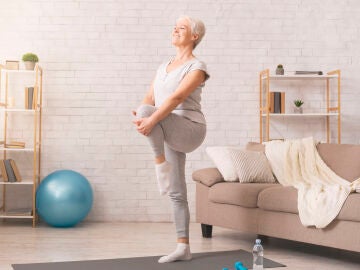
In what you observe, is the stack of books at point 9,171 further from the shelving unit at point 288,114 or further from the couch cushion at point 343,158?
the couch cushion at point 343,158

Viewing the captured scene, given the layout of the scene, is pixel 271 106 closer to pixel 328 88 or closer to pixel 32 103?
pixel 328 88

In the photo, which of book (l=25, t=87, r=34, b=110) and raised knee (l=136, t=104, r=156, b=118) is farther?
book (l=25, t=87, r=34, b=110)

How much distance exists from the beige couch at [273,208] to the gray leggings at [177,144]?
2.60 ft

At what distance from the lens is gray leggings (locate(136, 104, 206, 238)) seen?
11.3 ft

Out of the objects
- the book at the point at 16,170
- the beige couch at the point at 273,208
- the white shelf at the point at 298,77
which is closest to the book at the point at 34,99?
the book at the point at 16,170

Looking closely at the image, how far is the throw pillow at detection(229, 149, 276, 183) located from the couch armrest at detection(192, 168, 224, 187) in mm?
162

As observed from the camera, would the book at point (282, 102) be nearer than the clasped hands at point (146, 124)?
No

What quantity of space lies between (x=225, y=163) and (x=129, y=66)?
1689mm

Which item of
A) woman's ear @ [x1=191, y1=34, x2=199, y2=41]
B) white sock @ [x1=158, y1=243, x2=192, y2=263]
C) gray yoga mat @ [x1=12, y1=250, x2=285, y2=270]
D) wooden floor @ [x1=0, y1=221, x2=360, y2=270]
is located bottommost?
wooden floor @ [x1=0, y1=221, x2=360, y2=270]

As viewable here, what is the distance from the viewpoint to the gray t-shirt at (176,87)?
3584 mm

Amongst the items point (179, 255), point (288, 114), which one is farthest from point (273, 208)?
point (288, 114)

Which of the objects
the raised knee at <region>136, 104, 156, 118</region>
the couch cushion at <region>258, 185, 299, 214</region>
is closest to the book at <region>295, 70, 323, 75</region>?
the couch cushion at <region>258, 185, 299, 214</region>

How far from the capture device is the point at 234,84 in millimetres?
6008

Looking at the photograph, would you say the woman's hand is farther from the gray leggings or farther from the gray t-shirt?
the gray t-shirt
